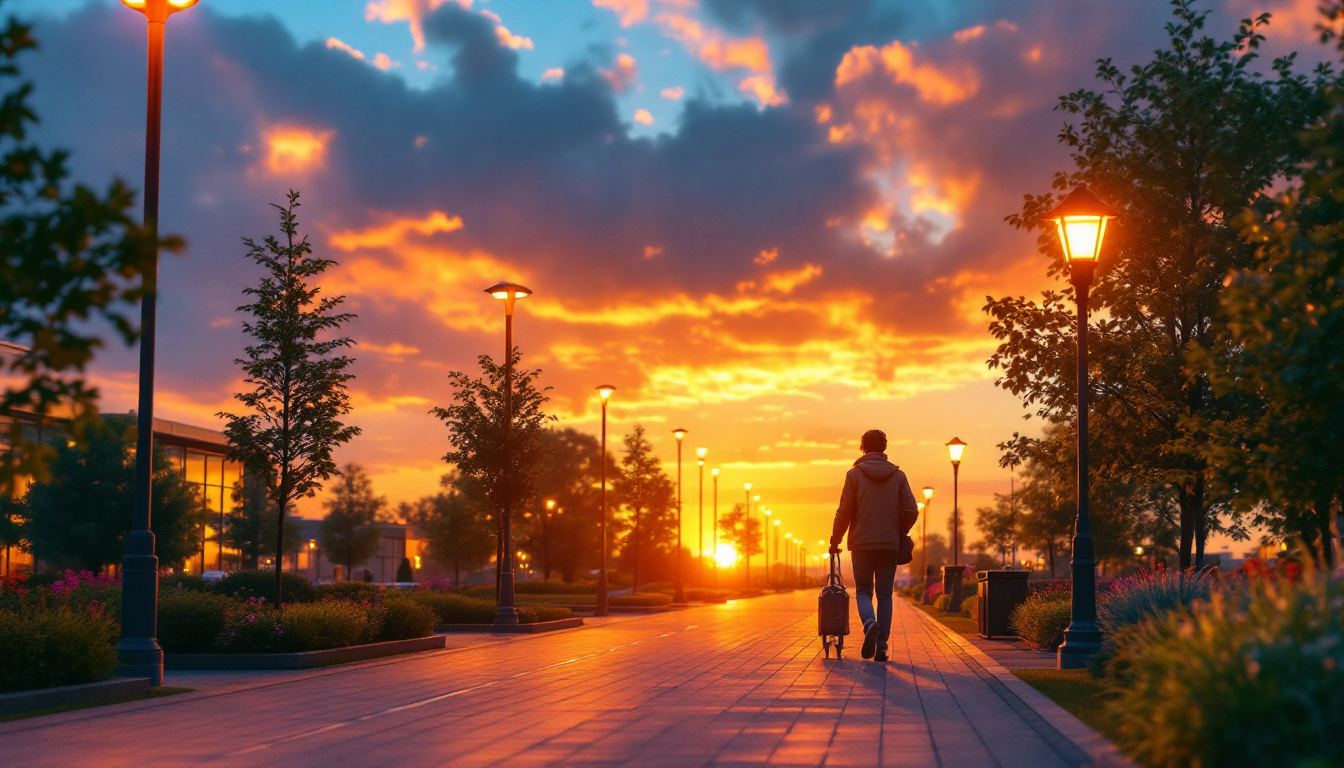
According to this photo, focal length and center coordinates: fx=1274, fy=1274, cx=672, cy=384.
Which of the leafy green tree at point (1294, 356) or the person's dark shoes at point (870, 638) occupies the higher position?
the leafy green tree at point (1294, 356)

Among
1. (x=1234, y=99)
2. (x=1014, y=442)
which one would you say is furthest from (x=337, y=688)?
(x=1234, y=99)

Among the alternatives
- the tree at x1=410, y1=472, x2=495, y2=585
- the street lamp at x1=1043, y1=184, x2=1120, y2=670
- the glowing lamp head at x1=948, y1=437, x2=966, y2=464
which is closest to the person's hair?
the street lamp at x1=1043, y1=184, x2=1120, y2=670

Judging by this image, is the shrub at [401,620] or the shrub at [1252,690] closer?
the shrub at [1252,690]

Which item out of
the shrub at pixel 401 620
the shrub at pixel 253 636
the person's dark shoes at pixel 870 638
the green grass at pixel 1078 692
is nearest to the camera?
the green grass at pixel 1078 692

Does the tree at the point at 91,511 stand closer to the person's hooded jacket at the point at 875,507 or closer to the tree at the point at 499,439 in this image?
the tree at the point at 499,439

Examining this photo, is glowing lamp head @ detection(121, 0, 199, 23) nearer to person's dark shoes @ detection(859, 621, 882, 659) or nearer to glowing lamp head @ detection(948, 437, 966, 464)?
person's dark shoes @ detection(859, 621, 882, 659)

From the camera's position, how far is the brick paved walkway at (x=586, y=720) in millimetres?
8133

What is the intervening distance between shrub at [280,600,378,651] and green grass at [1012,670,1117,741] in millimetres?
9227

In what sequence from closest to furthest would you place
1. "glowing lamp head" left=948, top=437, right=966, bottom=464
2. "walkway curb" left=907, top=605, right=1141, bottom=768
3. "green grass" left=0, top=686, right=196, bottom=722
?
"walkway curb" left=907, top=605, right=1141, bottom=768 < "green grass" left=0, top=686, right=196, bottom=722 < "glowing lamp head" left=948, top=437, right=966, bottom=464

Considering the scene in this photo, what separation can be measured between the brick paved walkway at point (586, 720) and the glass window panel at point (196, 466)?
59771mm

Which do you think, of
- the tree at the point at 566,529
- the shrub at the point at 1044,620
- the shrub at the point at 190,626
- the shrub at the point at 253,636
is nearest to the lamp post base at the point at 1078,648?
the shrub at the point at 1044,620

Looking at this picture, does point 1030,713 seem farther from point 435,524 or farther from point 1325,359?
point 435,524

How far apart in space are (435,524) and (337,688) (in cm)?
6979

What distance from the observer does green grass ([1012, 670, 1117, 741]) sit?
907 cm
